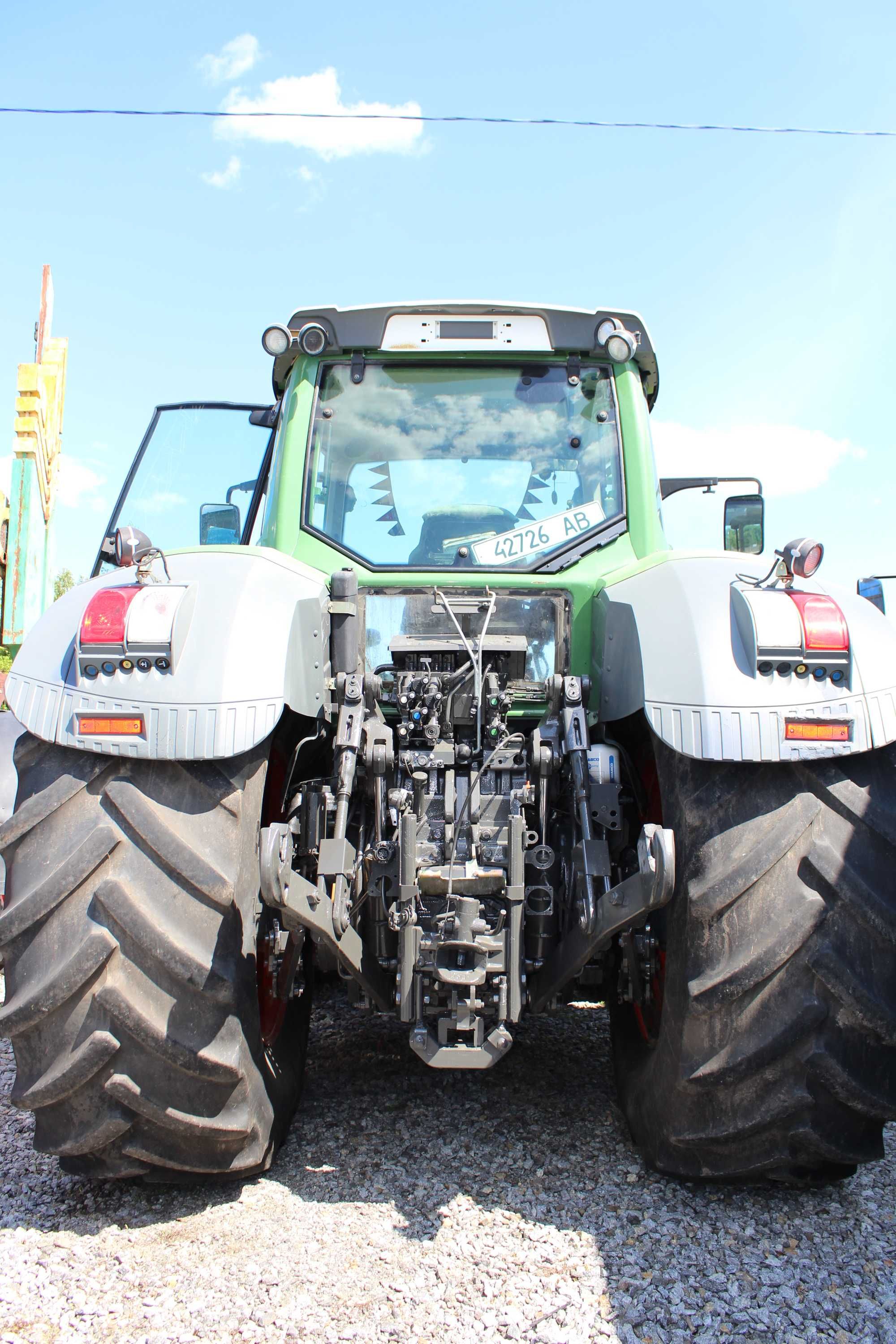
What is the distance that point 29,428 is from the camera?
11.5m

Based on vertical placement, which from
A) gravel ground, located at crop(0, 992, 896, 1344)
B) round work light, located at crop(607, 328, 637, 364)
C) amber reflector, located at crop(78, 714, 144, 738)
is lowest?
gravel ground, located at crop(0, 992, 896, 1344)

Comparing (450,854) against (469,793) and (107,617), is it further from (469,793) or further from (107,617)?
(107,617)

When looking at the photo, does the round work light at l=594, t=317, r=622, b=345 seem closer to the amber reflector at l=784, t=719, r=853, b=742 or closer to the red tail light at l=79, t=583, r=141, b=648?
the amber reflector at l=784, t=719, r=853, b=742

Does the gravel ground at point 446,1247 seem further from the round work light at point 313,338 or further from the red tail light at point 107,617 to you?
the round work light at point 313,338

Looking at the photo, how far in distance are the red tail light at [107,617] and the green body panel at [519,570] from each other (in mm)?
925

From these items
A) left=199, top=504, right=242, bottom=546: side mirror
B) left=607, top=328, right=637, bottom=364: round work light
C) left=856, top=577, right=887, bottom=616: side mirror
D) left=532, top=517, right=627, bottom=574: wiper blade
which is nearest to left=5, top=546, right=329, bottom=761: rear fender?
left=532, top=517, right=627, bottom=574: wiper blade

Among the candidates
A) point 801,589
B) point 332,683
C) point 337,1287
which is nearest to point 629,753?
point 801,589

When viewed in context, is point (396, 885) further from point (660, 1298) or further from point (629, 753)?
point (660, 1298)

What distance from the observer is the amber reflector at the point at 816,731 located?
217cm

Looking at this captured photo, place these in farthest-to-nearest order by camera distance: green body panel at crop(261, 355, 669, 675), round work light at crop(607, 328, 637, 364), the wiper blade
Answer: round work light at crop(607, 328, 637, 364) < the wiper blade < green body panel at crop(261, 355, 669, 675)

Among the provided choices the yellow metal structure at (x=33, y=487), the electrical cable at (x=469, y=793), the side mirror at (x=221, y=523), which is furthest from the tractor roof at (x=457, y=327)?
the yellow metal structure at (x=33, y=487)

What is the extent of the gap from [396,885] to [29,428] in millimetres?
10644

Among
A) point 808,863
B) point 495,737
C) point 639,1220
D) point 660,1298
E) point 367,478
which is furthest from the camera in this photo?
point 367,478

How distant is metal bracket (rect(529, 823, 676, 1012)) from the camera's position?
2.06 m
